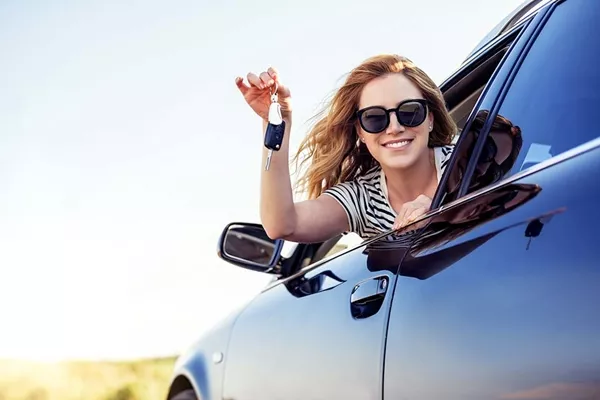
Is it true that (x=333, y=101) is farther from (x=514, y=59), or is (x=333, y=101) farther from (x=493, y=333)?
(x=493, y=333)

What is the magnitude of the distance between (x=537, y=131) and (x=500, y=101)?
231 mm

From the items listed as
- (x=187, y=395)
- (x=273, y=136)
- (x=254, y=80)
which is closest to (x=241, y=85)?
(x=254, y=80)

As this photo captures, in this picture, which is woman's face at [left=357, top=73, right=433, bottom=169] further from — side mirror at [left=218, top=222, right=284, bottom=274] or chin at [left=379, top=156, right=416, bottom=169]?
side mirror at [left=218, top=222, right=284, bottom=274]

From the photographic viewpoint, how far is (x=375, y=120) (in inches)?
99.0

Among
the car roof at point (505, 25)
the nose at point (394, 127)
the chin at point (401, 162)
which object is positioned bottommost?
the chin at point (401, 162)

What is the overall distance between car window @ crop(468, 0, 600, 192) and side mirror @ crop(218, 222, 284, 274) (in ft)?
4.51

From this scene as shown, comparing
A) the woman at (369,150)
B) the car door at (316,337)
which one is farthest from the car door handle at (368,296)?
the woman at (369,150)

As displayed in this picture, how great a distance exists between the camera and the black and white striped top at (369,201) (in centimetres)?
255

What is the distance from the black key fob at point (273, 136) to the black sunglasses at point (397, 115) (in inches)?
9.3

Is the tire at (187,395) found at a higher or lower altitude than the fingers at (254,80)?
lower

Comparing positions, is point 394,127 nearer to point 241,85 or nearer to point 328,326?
point 241,85

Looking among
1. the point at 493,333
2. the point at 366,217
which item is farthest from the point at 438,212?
the point at 366,217

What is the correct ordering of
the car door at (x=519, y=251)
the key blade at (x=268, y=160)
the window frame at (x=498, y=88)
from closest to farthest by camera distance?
the car door at (x=519, y=251)
the window frame at (x=498, y=88)
the key blade at (x=268, y=160)

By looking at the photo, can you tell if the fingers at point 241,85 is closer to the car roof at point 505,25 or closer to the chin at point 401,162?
the chin at point 401,162
